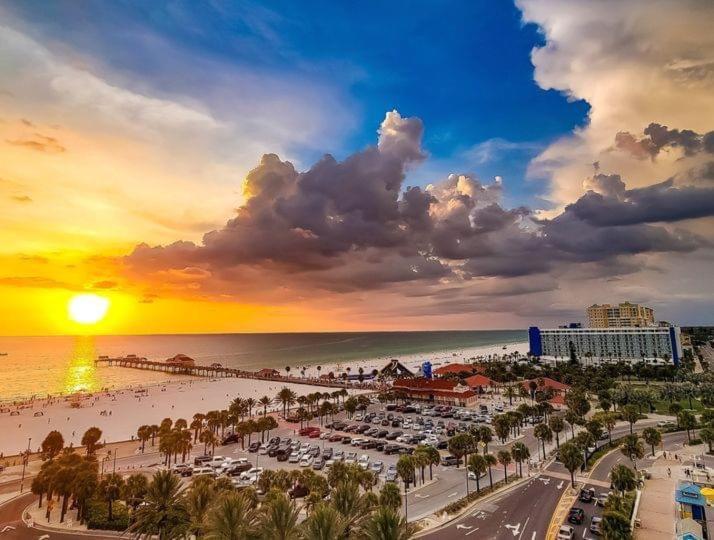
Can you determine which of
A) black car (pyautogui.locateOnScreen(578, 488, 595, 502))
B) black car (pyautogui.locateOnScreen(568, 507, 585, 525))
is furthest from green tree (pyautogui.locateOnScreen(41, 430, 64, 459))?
black car (pyautogui.locateOnScreen(578, 488, 595, 502))

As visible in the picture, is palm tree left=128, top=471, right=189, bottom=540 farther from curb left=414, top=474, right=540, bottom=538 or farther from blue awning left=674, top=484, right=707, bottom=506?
blue awning left=674, top=484, right=707, bottom=506

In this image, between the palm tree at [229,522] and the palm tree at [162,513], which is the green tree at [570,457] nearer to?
the palm tree at [229,522]

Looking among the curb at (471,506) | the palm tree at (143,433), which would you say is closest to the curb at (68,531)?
the palm tree at (143,433)

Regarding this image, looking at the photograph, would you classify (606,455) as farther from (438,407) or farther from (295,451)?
(295,451)

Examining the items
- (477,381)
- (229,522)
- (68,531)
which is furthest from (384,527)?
(477,381)

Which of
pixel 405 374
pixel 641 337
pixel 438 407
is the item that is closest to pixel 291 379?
pixel 405 374

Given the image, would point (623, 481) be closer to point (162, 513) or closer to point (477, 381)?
point (162, 513)
